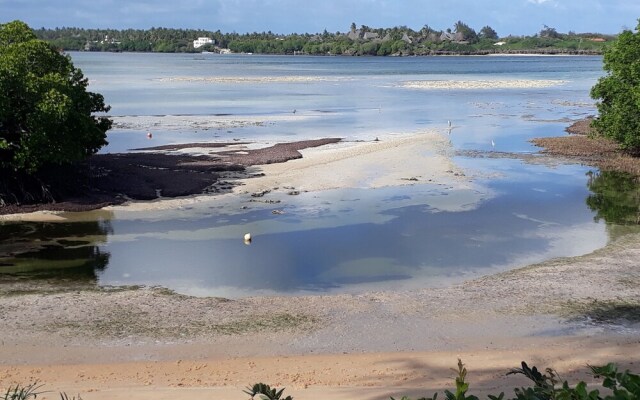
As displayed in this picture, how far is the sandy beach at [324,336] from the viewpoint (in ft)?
40.9

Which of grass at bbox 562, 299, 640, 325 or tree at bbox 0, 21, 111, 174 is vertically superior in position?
tree at bbox 0, 21, 111, 174

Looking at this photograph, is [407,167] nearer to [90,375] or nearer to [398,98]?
[90,375]

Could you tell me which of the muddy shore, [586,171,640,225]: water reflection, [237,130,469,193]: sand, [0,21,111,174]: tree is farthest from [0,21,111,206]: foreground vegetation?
[586,171,640,225]: water reflection

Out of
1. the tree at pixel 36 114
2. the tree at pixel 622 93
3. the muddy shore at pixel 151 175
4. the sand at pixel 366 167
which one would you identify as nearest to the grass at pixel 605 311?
the sand at pixel 366 167

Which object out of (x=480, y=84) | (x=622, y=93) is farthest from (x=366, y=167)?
(x=480, y=84)

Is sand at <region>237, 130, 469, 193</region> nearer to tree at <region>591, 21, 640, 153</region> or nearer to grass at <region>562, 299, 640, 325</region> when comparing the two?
tree at <region>591, 21, 640, 153</region>

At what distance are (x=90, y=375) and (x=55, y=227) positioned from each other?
40.0 ft

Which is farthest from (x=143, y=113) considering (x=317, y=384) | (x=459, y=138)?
(x=317, y=384)

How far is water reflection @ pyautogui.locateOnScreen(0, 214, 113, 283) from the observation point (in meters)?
19.3

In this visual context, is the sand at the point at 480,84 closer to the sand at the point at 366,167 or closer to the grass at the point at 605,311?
the sand at the point at 366,167

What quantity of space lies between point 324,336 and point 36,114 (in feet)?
50.7

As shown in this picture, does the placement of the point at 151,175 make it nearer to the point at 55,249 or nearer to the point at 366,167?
the point at 366,167

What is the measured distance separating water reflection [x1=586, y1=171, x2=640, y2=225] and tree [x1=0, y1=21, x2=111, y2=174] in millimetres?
18188

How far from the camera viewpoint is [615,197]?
28.6 meters
